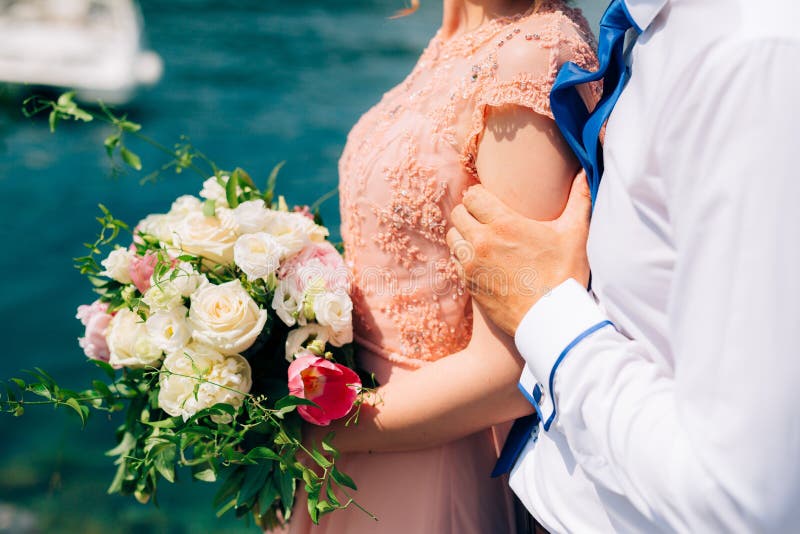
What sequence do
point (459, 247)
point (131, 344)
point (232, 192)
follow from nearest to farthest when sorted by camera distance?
point (459, 247) → point (131, 344) → point (232, 192)

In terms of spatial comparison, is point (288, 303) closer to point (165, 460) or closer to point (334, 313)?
point (334, 313)

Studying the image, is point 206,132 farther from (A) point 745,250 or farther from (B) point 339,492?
(A) point 745,250

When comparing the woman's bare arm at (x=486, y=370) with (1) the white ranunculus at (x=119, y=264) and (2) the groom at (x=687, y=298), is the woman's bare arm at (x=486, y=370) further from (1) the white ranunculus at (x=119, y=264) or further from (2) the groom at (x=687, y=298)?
(1) the white ranunculus at (x=119, y=264)

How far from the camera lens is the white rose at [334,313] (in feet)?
3.58

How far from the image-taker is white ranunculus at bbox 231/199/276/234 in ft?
3.85

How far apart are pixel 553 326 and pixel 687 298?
24cm

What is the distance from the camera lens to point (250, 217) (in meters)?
1.17

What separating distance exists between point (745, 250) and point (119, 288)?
1079 millimetres

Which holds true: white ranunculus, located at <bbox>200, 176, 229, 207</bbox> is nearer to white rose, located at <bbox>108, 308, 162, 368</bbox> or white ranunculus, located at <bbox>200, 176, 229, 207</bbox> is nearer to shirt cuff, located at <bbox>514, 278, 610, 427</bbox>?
white rose, located at <bbox>108, 308, 162, 368</bbox>

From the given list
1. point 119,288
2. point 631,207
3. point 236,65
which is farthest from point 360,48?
point 631,207

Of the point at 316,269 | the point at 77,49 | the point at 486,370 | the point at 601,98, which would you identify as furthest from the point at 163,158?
the point at 601,98

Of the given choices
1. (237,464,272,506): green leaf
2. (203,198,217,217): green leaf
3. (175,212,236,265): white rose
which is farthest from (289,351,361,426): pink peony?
(203,198,217,217): green leaf

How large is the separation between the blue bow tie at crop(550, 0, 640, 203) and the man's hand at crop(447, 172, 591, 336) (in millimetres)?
51

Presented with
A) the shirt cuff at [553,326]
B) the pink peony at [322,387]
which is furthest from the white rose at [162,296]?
the shirt cuff at [553,326]
